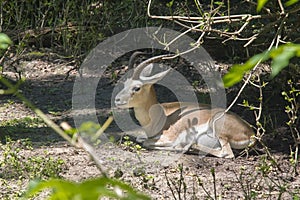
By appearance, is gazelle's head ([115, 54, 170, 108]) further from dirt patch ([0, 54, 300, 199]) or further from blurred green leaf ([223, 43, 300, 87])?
blurred green leaf ([223, 43, 300, 87])

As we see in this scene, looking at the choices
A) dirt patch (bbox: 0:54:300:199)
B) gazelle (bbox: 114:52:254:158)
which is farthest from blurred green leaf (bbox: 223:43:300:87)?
gazelle (bbox: 114:52:254:158)

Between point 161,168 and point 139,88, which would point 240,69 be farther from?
point 139,88

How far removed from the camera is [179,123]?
600 centimetres

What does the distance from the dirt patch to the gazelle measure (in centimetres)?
14

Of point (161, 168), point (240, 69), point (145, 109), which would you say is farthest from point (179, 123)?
point (240, 69)

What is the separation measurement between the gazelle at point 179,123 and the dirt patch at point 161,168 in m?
0.14

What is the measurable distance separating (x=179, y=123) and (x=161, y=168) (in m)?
0.79

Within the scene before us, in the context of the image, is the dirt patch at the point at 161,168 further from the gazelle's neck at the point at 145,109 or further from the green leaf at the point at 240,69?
the green leaf at the point at 240,69

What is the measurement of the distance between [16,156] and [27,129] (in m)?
1.24

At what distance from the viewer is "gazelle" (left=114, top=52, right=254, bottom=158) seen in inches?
230

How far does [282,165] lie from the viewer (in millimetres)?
5383

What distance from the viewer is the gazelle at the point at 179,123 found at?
5840mm

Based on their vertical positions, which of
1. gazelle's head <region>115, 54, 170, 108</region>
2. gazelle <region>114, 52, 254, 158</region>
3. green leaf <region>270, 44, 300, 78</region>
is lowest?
gazelle <region>114, 52, 254, 158</region>

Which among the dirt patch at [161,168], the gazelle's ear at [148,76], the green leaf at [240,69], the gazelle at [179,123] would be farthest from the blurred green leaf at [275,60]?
the gazelle's ear at [148,76]
